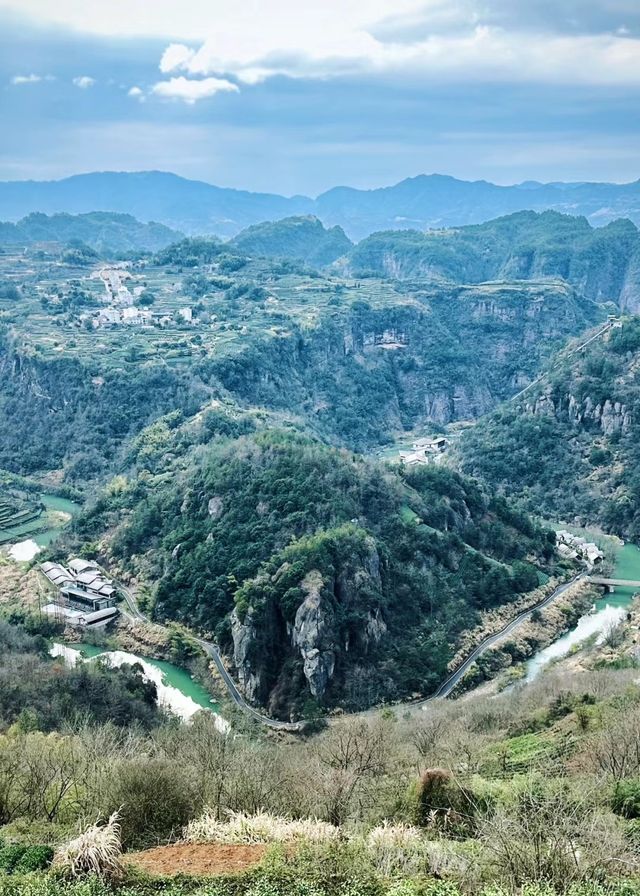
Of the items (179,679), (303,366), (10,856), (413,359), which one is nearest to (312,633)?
(179,679)

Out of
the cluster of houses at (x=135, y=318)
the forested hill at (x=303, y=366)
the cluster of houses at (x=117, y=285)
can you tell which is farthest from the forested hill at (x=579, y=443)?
the cluster of houses at (x=117, y=285)

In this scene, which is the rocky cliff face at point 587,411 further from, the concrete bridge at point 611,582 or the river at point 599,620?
the concrete bridge at point 611,582

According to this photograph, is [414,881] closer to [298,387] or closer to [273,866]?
[273,866]

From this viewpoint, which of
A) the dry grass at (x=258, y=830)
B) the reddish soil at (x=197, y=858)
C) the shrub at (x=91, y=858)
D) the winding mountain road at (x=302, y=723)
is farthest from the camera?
the winding mountain road at (x=302, y=723)

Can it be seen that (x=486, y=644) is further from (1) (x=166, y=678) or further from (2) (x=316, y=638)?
(1) (x=166, y=678)

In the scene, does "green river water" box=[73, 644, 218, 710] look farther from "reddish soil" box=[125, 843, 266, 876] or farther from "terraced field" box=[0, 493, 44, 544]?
"reddish soil" box=[125, 843, 266, 876]

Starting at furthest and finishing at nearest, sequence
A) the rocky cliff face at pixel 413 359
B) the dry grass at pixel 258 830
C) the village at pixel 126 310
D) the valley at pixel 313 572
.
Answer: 1. the village at pixel 126 310
2. the rocky cliff face at pixel 413 359
3. the valley at pixel 313 572
4. the dry grass at pixel 258 830
